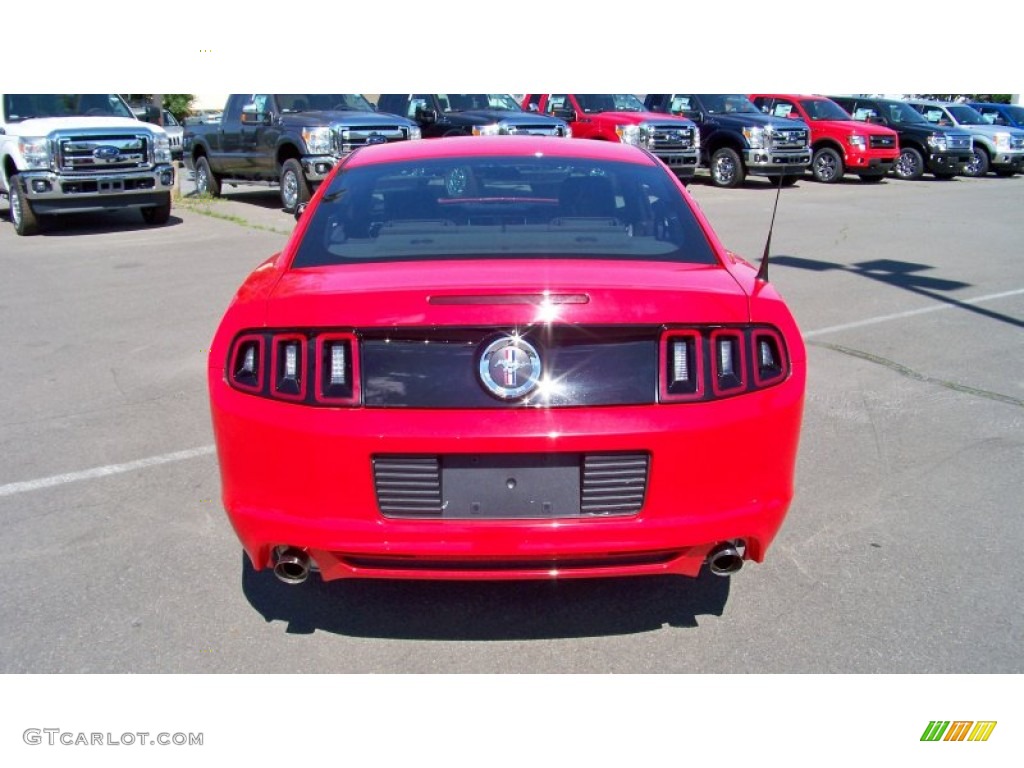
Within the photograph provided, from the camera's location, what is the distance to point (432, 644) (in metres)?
3.35

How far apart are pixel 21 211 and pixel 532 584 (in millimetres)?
12857

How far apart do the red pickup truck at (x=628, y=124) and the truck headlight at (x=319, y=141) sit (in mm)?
7132

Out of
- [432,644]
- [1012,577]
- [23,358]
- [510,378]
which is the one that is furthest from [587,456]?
[23,358]

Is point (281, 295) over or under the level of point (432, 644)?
over

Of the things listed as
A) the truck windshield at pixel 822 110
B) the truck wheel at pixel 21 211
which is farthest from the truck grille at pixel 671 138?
the truck wheel at pixel 21 211

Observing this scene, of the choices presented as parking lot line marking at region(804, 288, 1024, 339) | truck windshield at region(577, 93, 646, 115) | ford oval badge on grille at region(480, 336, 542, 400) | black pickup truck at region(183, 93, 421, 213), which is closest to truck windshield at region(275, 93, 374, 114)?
black pickup truck at region(183, 93, 421, 213)

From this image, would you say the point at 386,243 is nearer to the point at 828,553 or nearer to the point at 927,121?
the point at 828,553

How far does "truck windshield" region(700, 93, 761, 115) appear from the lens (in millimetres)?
22484

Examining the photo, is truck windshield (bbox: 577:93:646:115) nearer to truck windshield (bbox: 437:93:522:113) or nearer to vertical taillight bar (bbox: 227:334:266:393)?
truck windshield (bbox: 437:93:522:113)

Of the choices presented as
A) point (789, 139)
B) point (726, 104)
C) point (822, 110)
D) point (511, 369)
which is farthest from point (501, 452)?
point (822, 110)

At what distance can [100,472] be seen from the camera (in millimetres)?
4852

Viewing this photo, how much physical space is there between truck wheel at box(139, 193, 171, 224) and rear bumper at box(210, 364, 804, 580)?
12.7 m

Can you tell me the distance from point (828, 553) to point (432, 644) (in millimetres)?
1746

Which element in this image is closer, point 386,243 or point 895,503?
point 386,243
